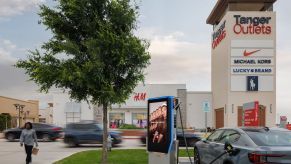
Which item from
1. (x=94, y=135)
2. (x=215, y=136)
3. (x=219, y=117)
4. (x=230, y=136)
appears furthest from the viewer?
(x=219, y=117)

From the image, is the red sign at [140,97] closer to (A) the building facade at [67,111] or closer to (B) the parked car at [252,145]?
(A) the building facade at [67,111]

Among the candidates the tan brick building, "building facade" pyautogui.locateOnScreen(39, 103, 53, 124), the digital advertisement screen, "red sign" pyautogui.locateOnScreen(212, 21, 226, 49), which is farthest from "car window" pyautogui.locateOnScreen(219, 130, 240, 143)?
"building facade" pyautogui.locateOnScreen(39, 103, 53, 124)

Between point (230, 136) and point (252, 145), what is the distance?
4.86 feet

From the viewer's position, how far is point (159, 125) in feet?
39.8

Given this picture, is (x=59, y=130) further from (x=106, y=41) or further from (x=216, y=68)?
(x=216, y=68)

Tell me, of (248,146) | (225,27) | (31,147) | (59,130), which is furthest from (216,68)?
(248,146)

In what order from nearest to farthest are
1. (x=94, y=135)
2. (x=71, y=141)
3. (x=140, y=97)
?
(x=94, y=135), (x=71, y=141), (x=140, y=97)

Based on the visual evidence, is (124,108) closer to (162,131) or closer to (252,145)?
(162,131)

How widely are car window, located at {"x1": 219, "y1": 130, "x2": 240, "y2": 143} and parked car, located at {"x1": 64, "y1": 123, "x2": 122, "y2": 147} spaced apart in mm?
17730

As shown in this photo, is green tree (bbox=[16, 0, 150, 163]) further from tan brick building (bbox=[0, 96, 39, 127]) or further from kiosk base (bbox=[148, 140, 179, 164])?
tan brick building (bbox=[0, 96, 39, 127])

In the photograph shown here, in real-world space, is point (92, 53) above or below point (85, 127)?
above

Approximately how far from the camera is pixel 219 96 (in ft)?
193

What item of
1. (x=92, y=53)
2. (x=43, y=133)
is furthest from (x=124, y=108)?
(x=92, y=53)

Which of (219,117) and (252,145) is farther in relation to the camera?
(219,117)
